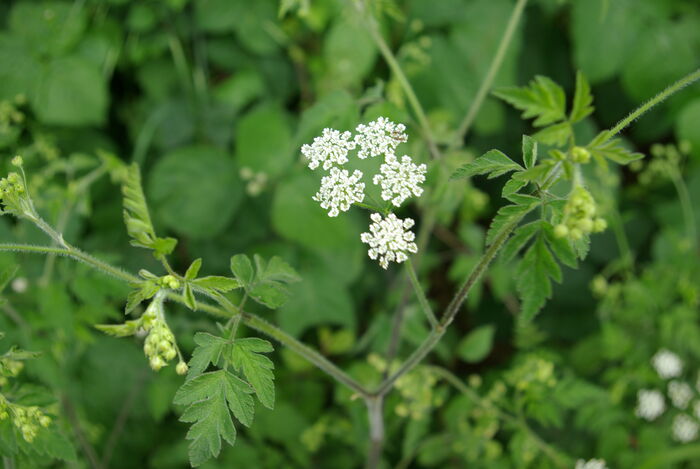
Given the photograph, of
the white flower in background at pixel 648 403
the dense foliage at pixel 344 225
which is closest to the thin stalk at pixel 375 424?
the dense foliage at pixel 344 225

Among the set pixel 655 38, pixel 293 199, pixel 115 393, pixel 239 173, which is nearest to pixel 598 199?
pixel 655 38

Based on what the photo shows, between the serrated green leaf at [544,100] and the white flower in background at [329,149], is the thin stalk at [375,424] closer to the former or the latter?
the white flower in background at [329,149]

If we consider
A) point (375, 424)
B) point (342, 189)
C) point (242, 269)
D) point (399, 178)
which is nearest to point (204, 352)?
point (242, 269)

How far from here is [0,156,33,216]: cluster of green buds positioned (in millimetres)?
1399

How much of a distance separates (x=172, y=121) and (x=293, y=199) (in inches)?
40.0

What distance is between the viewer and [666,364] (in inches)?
115

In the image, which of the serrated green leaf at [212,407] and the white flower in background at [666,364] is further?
the white flower in background at [666,364]

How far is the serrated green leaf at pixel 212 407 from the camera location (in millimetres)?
1364

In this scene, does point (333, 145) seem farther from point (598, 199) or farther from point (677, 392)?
point (677, 392)

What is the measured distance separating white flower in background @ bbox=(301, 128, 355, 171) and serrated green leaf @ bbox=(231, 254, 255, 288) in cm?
32

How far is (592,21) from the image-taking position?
323 centimetres

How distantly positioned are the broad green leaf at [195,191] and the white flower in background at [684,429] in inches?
95.5

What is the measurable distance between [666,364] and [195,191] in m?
2.49

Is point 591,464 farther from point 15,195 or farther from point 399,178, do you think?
point 15,195
